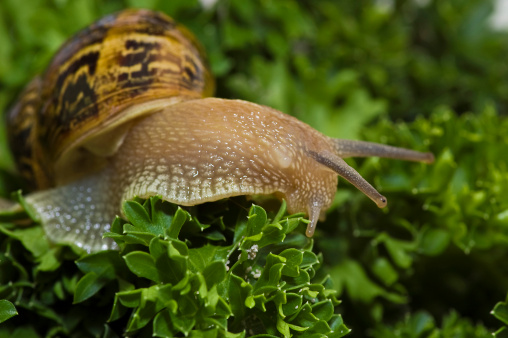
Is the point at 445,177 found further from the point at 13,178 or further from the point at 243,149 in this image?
the point at 13,178

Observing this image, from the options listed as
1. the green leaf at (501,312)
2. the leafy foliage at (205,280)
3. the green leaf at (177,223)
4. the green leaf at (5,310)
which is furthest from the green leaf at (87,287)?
the green leaf at (501,312)

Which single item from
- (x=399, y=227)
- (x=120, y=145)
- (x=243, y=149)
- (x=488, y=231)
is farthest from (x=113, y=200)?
(x=488, y=231)

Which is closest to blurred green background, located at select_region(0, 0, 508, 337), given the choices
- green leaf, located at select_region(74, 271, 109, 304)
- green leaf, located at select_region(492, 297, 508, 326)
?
green leaf, located at select_region(492, 297, 508, 326)

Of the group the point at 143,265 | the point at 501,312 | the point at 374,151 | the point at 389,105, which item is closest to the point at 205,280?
the point at 143,265

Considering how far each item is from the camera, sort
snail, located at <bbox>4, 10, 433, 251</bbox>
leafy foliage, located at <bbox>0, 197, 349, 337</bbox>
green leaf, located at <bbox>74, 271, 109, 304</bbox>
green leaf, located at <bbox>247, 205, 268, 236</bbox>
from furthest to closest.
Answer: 1. snail, located at <bbox>4, 10, 433, 251</bbox>
2. green leaf, located at <bbox>74, 271, 109, 304</bbox>
3. green leaf, located at <bbox>247, 205, 268, 236</bbox>
4. leafy foliage, located at <bbox>0, 197, 349, 337</bbox>

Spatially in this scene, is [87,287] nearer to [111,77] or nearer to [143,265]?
[143,265]

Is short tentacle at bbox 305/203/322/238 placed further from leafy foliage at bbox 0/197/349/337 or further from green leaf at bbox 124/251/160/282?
green leaf at bbox 124/251/160/282
